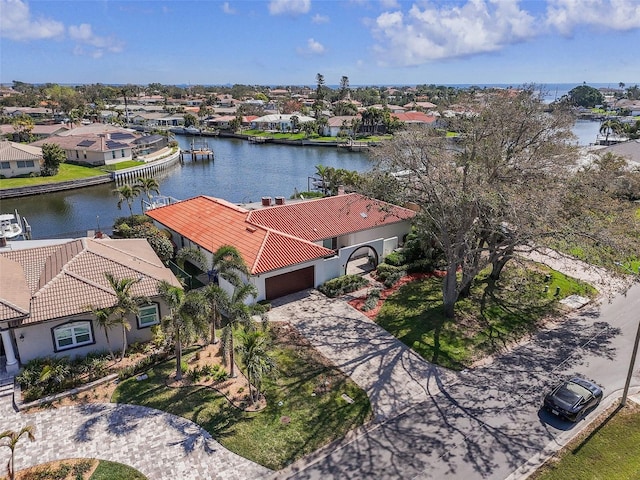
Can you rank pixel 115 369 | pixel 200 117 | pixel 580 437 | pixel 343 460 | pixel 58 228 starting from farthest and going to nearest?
pixel 200 117
pixel 58 228
pixel 115 369
pixel 580 437
pixel 343 460

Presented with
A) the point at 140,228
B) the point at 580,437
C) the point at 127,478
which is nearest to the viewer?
the point at 127,478

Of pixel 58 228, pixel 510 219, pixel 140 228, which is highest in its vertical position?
pixel 510 219

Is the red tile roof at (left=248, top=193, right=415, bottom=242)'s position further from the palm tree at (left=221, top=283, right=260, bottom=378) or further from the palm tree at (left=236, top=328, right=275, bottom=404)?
the palm tree at (left=236, top=328, right=275, bottom=404)

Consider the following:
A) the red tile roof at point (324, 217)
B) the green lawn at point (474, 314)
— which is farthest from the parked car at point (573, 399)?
the red tile roof at point (324, 217)

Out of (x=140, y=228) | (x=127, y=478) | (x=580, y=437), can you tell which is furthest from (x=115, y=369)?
(x=580, y=437)

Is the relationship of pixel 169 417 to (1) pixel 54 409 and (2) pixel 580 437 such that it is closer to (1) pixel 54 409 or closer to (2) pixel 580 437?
(1) pixel 54 409

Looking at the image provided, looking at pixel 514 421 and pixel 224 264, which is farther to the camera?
pixel 224 264

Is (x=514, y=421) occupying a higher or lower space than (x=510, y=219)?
lower
